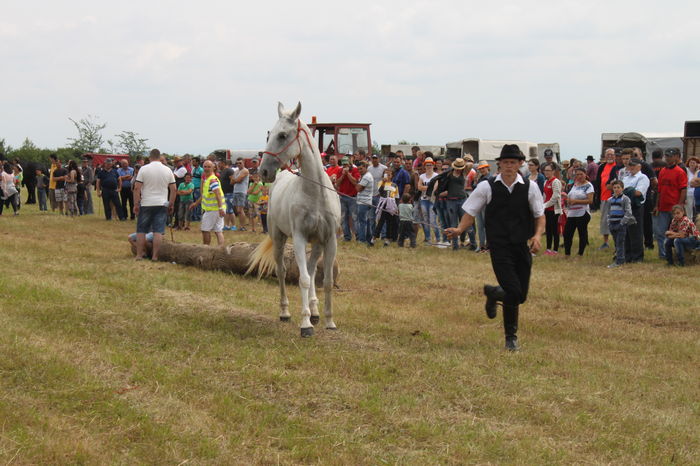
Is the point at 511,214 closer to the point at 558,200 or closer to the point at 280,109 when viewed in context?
the point at 280,109

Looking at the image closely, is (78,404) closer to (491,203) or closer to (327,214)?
(327,214)

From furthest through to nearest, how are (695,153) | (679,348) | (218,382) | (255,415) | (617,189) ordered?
(695,153)
(617,189)
(679,348)
(218,382)
(255,415)

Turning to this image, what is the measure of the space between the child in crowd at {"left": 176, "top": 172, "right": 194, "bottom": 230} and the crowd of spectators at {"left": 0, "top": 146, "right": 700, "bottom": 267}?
0.10ft

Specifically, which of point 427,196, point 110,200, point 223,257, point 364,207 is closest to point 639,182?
point 427,196

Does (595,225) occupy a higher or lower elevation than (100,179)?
lower

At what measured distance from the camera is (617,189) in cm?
1516

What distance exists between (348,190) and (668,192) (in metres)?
7.17

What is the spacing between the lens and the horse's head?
850 centimetres

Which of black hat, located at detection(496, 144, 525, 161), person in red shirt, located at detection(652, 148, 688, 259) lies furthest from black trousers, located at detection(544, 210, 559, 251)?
black hat, located at detection(496, 144, 525, 161)

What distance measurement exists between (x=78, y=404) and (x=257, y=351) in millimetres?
2155

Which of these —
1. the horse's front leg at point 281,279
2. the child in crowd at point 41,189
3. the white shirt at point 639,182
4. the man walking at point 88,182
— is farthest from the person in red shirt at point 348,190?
the child in crowd at point 41,189

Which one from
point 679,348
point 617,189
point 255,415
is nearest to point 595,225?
point 617,189

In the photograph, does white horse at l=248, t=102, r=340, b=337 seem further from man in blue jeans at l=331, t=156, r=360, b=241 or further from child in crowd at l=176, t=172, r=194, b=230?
child in crowd at l=176, t=172, r=194, b=230

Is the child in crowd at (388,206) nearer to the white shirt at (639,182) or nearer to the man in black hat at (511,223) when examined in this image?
the white shirt at (639,182)
